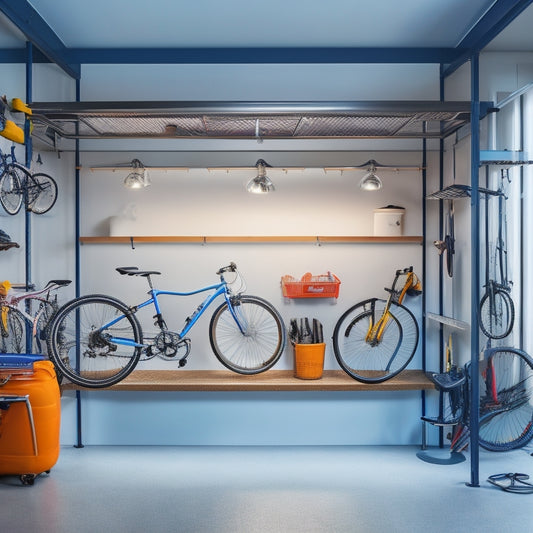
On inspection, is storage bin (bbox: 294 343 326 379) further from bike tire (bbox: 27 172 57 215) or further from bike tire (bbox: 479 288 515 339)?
bike tire (bbox: 27 172 57 215)

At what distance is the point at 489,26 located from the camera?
422 centimetres

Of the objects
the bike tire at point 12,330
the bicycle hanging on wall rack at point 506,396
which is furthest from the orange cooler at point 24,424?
the bicycle hanging on wall rack at point 506,396

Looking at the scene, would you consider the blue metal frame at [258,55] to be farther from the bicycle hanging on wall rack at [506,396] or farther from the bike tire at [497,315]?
the bicycle hanging on wall rack at [506,396]

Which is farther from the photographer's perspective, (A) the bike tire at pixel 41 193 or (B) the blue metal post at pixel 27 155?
(A) the bike tire at pixel 41 193

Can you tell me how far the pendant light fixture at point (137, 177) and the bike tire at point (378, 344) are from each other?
85.7 inches

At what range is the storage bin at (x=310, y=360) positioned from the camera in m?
5.06

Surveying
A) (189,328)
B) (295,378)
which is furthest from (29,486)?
(295,378)

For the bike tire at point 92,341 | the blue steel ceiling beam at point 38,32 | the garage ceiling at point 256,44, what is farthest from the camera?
the bike tire at point 92,341

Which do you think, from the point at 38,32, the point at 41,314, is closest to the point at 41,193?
the point at 41,314

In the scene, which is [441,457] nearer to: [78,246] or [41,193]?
[78,246]

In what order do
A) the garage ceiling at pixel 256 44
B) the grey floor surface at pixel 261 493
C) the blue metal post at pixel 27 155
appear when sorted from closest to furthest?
the grey floor surface at pixel 261 493 < the garage ceiling at pixel 256 44 < the blue metal post at pixel 27 155

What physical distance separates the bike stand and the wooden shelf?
1.88 ft

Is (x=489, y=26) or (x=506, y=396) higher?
(x=489, y=26)

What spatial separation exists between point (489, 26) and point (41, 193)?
149 inches
